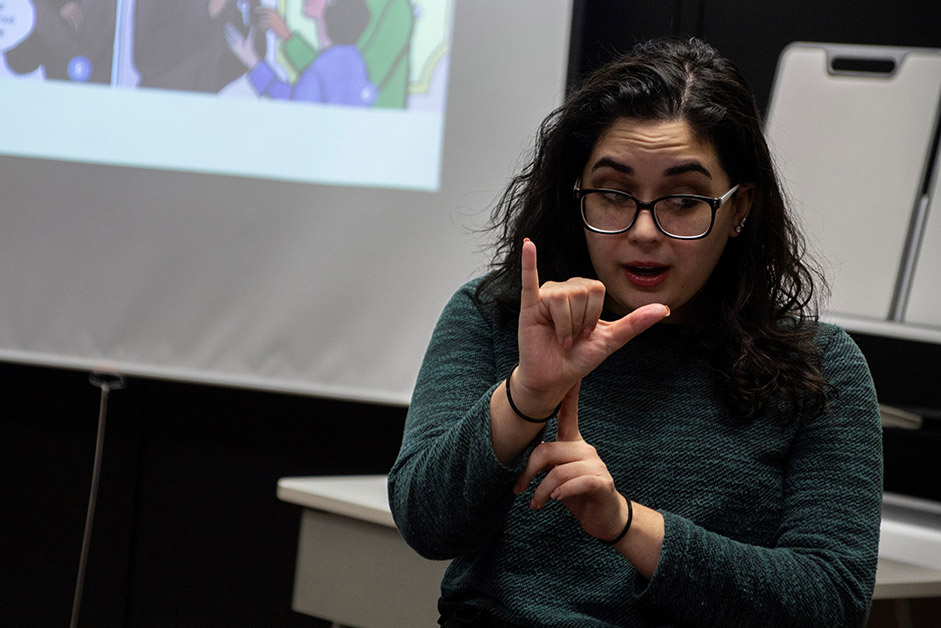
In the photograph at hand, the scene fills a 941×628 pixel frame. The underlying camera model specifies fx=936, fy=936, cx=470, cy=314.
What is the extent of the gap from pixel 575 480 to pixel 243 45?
1474 mm

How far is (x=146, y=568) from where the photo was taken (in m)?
2.45

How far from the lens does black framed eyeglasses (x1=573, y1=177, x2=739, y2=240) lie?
3.35ft

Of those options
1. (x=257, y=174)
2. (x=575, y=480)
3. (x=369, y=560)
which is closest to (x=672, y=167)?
(x=575, y=480)

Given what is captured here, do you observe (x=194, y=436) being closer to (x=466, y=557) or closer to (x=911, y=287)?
(x=466, y=557)

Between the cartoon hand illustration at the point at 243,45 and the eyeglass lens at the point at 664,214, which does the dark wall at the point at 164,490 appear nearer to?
the cartoon hand illustration at the point at 243,45

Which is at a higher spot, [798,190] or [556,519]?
[798,190]

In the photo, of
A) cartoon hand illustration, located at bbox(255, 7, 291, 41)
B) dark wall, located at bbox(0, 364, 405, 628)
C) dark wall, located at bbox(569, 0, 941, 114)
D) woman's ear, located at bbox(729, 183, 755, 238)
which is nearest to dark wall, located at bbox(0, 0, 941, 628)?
dark wall, located at bbox(0, 364, 405, 628)

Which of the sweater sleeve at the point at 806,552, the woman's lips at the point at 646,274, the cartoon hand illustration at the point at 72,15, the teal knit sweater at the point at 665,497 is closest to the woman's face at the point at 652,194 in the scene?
the woman's lips at the point at 646,274

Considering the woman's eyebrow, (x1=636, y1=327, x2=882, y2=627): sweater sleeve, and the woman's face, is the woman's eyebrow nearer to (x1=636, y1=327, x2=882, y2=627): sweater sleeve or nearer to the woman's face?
the woman's face

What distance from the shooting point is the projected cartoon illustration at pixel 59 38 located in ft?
6.70

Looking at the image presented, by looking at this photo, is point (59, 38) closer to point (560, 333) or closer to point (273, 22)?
point (273, 22)

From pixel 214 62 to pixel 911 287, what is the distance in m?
1.48

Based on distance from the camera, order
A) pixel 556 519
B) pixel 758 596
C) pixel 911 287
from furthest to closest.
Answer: pixel 911 287 → pixel 556 519 → pixel 758 596

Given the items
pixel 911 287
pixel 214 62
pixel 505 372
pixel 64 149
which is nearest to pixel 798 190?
pixel 911 287
